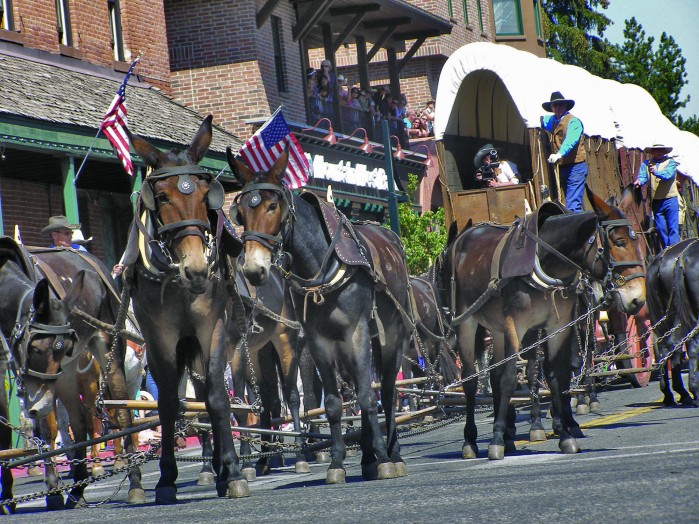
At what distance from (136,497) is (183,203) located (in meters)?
2.43

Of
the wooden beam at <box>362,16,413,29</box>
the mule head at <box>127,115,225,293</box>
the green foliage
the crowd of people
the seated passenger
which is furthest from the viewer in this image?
the wooden beam at <box>362,16,413,29</box>

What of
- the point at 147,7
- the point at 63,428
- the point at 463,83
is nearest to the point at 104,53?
the point at 147,7

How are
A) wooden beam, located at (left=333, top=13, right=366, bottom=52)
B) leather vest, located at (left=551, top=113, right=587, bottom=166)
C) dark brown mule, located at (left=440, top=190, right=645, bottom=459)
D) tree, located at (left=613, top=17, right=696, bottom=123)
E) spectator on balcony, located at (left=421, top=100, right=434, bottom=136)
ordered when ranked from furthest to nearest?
tree, located at (left=613, top=17, right=696, bottom=123) → spectator on balcony, located at (left=421, top=100, right=434, bottom=136) → wooden beam, located at (left=333, top=13, right=366, bottom=52) → leather vest, located at (left=551, top=113, right=587, bottom=166) → dark brown mule, located at (left=440, top=190, right=645, bottom=459)

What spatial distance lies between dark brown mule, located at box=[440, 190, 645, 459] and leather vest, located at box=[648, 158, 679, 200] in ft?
25.3

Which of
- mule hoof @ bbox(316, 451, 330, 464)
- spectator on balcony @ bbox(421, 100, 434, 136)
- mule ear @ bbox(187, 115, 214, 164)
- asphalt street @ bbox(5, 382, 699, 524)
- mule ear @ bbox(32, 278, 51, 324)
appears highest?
spectator on balcony @ bbox(421, 100, 434, 136)

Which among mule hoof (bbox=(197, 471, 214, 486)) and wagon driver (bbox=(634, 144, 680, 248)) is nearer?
mule hoof (bbox=(197, 471, 214, 486))

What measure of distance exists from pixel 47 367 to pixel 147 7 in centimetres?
1729

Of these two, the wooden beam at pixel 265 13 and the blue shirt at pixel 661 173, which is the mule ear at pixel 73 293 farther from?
the wooden beam at pixel 265 13

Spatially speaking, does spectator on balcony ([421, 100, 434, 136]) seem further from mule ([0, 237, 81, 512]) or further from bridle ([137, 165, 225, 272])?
bridle ([137, 165, 225, 272])

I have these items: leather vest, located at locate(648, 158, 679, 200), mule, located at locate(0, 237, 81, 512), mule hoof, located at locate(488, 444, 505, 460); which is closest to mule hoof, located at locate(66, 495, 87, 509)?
mule, located at locate(0, 237, 81, 512)

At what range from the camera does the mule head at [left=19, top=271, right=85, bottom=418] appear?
9.68 m

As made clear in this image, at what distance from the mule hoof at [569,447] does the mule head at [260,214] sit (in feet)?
10.1

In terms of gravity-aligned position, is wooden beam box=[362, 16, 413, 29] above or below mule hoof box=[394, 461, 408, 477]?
above

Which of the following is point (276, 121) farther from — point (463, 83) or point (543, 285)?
point (543, 285)
